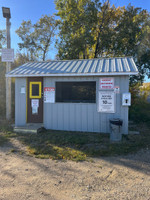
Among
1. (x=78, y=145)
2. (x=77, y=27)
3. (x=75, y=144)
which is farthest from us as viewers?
(x=77, y=27)

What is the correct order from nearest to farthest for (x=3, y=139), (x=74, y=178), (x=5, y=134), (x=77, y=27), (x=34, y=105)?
(x=74, y=178)
(x=3, y=139)
(x=5, y=134)
(x=34, y=105)
(x=77, y=27)

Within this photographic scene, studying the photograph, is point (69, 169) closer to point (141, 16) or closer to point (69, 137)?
point (69, 137)

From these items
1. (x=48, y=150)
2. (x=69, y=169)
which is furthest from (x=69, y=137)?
(x=69, y=169)

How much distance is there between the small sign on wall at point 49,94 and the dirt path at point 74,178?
2928 mm

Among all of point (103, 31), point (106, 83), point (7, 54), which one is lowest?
point (106, 83)

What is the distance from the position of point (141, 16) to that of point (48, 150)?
12727mm

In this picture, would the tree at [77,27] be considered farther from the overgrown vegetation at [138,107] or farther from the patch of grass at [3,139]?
the patch of grass at [3,139]

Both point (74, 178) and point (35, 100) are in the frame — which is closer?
point (74, 178)

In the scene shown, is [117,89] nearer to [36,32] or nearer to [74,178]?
[74,178]

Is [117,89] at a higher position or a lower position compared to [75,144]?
higher

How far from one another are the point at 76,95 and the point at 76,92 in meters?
0.13

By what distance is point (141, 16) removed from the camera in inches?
501

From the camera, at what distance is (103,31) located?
43.2 feet

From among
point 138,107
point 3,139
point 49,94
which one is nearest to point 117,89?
point 49,94
